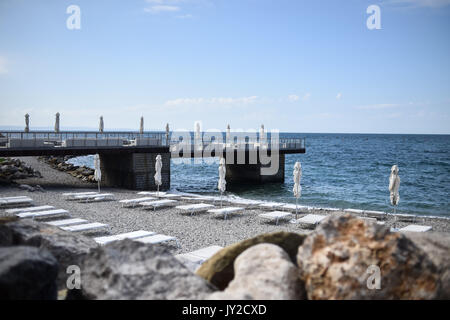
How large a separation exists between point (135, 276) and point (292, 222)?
11533 millimetres

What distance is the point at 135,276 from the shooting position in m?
3.60

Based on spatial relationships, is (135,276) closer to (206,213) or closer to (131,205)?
(206,213)

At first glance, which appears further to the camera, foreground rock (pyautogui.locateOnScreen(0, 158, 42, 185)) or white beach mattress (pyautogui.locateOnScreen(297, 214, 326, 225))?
foreground rock (pyautogui.locateOnScreen(0, 158, 42, 185))

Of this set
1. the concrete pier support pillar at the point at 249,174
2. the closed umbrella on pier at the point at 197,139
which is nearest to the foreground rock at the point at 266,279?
the closed umbrella on pier at the point at 197,139

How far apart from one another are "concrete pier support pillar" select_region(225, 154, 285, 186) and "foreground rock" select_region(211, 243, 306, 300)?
2923cm

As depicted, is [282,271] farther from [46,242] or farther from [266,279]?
[46,242]

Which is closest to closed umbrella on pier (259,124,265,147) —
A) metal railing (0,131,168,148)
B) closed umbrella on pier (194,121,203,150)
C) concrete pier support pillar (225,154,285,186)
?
concrete pier support pillar (225,154,285,186)

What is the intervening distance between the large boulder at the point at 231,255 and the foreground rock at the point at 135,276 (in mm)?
496

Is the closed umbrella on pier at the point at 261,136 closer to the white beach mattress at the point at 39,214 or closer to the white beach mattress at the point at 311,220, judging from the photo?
the white beach mattress at the point at 311,220

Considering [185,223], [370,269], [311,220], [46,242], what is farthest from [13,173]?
[370,269]

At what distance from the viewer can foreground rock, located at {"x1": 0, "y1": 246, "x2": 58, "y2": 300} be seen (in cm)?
322

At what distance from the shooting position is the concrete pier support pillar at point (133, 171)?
2506cm

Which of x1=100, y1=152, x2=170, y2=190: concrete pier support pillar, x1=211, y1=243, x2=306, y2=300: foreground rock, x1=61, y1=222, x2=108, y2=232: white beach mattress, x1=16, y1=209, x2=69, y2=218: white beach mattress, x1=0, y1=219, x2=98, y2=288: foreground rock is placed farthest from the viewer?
x1=100, y1=152, x2=170, y2=190: concrete pier support pillar

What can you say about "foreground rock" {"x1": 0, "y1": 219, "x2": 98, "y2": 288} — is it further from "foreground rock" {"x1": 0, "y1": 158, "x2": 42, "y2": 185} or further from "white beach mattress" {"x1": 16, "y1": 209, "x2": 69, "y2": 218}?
"foreground rock" {"x1": 0, "y1": 158, "x2": 42, "y2": 185}
